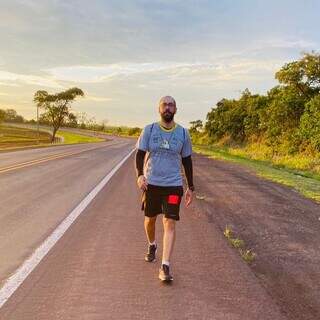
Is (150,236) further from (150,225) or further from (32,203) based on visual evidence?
(32,203)

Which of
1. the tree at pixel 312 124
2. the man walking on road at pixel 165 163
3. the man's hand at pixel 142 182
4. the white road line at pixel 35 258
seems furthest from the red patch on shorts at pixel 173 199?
the tree at pixel 312 124

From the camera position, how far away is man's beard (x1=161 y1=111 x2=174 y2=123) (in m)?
6.20

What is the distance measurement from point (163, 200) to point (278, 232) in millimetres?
3464

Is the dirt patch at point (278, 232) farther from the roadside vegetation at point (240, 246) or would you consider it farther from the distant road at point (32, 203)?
the distant road at point (32, 203)

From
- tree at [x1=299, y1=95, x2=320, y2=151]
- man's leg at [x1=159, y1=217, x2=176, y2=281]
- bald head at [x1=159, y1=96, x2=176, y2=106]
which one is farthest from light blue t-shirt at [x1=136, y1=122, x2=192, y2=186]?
tree at [x1=299, y1=95, x2=320, y2=151]

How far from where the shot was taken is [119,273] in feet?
20.5

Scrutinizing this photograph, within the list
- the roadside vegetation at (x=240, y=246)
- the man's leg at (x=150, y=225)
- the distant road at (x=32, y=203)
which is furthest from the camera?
the distant road at (x=32, y=203)

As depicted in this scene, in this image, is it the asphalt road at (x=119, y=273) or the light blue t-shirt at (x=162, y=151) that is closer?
the asphalt road at (x=119, y=273)

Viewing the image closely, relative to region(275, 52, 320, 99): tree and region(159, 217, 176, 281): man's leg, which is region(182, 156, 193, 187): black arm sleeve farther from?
region(275, 52, 320, 99): tree

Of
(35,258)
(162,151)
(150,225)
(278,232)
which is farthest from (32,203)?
(162,151)

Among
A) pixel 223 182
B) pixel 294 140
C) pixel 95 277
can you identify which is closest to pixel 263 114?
pixel 294 140

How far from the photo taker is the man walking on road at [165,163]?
627 cm

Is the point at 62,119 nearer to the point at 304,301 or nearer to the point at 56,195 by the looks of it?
the point at 56,195

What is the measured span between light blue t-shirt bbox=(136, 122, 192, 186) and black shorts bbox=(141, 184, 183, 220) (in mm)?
70
